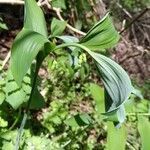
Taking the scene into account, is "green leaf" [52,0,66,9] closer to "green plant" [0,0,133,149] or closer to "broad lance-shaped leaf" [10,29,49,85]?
"green plant" [0,0,133,149]

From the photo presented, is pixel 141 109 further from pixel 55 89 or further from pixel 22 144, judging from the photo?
pixel 55 89

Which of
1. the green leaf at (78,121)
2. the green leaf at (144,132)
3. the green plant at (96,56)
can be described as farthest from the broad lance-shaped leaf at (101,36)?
the green leaf at (78,121)

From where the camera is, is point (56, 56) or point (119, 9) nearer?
point (56, 56)

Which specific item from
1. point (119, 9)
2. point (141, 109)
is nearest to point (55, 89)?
point (141, 109)

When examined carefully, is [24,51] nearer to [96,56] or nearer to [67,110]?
[96,56]

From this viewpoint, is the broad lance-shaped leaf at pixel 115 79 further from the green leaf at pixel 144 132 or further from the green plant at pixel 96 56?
the green leaf at pixel 144 132

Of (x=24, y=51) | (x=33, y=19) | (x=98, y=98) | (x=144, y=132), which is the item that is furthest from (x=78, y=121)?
(x=24, y=51)

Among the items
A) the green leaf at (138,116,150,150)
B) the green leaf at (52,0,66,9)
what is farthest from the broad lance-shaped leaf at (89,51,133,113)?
the green leaf at (52,0,66,9)
